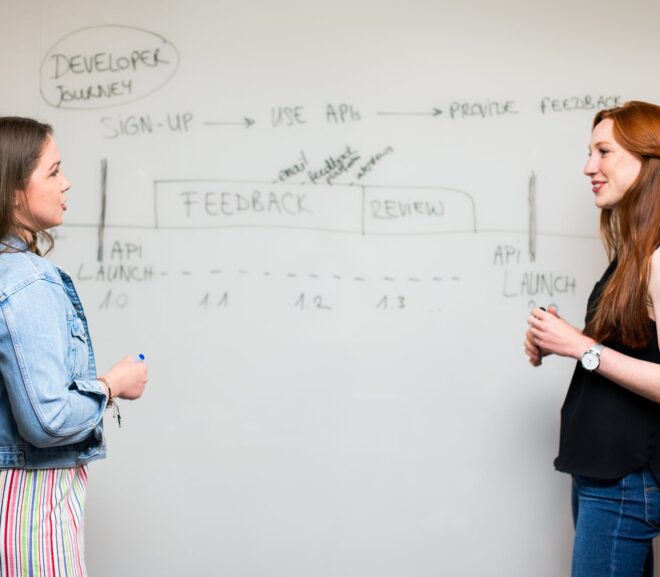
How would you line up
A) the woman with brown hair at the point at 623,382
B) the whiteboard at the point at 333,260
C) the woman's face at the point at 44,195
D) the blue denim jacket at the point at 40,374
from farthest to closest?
1. the whiteboard at the point at 333,260
2. the woman with brown hair at the point at 623,382
3. the woman's face at the point at 44,195
4. the blue denim jacket at the point at 40,374

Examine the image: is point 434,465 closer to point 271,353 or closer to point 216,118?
point 271,353

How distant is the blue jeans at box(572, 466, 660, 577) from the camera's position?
4.63 ft

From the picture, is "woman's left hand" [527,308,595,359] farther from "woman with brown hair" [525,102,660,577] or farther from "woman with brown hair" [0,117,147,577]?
"woman with brown hair" [0,117,147,577]

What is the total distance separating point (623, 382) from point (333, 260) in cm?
82

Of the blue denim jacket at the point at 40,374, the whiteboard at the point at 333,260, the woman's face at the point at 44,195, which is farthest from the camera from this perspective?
the whiteboard at the point at 333,260

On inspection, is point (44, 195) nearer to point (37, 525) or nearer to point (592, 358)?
point (37, 525)

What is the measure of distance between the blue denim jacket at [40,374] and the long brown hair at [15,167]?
0.09ft

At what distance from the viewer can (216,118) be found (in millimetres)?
2014

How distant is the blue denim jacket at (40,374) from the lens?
118 centimetres

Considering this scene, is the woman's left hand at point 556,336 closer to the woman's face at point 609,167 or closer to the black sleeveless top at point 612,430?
the black sleeveless top at point 612,430

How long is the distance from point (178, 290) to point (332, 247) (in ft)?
1.34

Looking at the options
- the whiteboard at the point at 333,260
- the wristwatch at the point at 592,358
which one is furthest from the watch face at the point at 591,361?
the whiteboard at the point at 333,260

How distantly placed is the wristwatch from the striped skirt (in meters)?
0.91

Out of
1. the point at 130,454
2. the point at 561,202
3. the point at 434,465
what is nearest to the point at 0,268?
the point at 130,454
